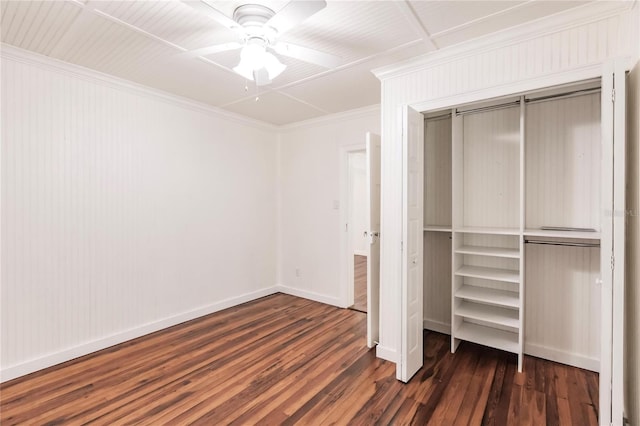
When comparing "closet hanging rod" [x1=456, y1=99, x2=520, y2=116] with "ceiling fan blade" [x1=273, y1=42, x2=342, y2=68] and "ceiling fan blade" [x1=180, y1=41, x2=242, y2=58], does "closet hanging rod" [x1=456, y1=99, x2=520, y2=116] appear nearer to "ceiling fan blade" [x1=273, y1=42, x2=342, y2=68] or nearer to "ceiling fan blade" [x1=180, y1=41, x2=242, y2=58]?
"ceiling fan blade" [x1=273, y1=42, x2=342, y2=68]

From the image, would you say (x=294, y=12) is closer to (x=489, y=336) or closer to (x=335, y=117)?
(x=335, y=117)

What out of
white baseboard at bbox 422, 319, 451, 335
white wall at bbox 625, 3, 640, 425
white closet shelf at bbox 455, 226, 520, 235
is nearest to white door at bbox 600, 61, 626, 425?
white wall at bbox 625, 3, 640, 425

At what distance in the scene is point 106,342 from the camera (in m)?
3.10

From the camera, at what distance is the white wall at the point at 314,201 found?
4.35 m

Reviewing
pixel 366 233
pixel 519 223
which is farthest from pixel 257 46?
pixel 519 223

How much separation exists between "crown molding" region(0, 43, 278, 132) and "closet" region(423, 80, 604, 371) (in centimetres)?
263

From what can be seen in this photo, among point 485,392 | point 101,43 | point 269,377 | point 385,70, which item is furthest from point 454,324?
point 101,43

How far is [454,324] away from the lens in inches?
121

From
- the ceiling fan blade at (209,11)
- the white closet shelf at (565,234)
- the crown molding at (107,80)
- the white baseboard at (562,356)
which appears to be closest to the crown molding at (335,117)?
the crown molding at (107,80)

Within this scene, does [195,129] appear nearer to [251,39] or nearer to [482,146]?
[251,39]

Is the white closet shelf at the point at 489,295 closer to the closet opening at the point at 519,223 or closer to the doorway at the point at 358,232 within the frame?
the closet opening at the point at 519,223

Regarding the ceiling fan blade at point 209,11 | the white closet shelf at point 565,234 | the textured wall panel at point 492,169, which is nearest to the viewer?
the ceiling fan blade at point 209,11

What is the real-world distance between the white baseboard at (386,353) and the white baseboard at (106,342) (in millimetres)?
2242

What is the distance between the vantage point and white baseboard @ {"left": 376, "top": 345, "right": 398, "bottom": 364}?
2.87 meters
